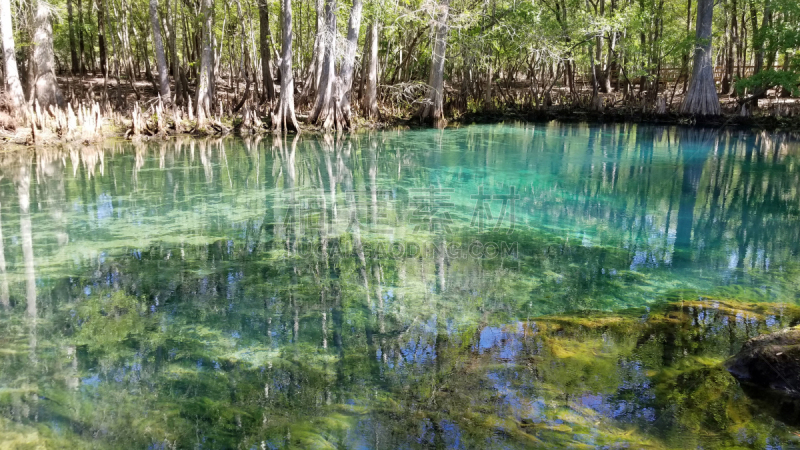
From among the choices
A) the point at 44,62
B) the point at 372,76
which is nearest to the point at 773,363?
the point at 372,76

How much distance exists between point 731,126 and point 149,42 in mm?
26871

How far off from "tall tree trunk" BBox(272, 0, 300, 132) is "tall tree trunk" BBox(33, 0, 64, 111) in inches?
215

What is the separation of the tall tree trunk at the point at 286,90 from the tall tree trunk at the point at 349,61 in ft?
4.84

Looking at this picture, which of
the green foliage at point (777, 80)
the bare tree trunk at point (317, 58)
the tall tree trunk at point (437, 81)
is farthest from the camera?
the tall tree trunk at point (437, 81)

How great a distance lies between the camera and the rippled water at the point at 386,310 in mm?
3467

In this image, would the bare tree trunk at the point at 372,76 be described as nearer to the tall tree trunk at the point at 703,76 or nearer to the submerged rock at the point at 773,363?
the tall tree trunk at the point at 703,76

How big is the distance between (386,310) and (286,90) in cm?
1263

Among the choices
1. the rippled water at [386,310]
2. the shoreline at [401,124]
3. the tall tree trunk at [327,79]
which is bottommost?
the rippled water at [386,310]

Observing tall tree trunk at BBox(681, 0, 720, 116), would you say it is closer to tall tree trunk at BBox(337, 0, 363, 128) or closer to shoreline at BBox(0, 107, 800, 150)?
shoreline at BBox(0, 107, 800, 150)

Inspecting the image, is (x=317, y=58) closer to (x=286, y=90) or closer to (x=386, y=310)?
(x=286, y=90)

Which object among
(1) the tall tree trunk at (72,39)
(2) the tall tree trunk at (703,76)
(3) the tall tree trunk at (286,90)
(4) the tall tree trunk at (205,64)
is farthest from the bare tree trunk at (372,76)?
(2) the tall tree trunk at (703,76)

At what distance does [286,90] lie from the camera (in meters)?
16.6

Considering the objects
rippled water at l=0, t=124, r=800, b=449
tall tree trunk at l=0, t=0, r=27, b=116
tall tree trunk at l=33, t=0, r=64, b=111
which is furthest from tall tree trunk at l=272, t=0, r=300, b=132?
rippled water at l=0, t=124, r=800, b=449

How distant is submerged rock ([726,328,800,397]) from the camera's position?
3.64 metres
